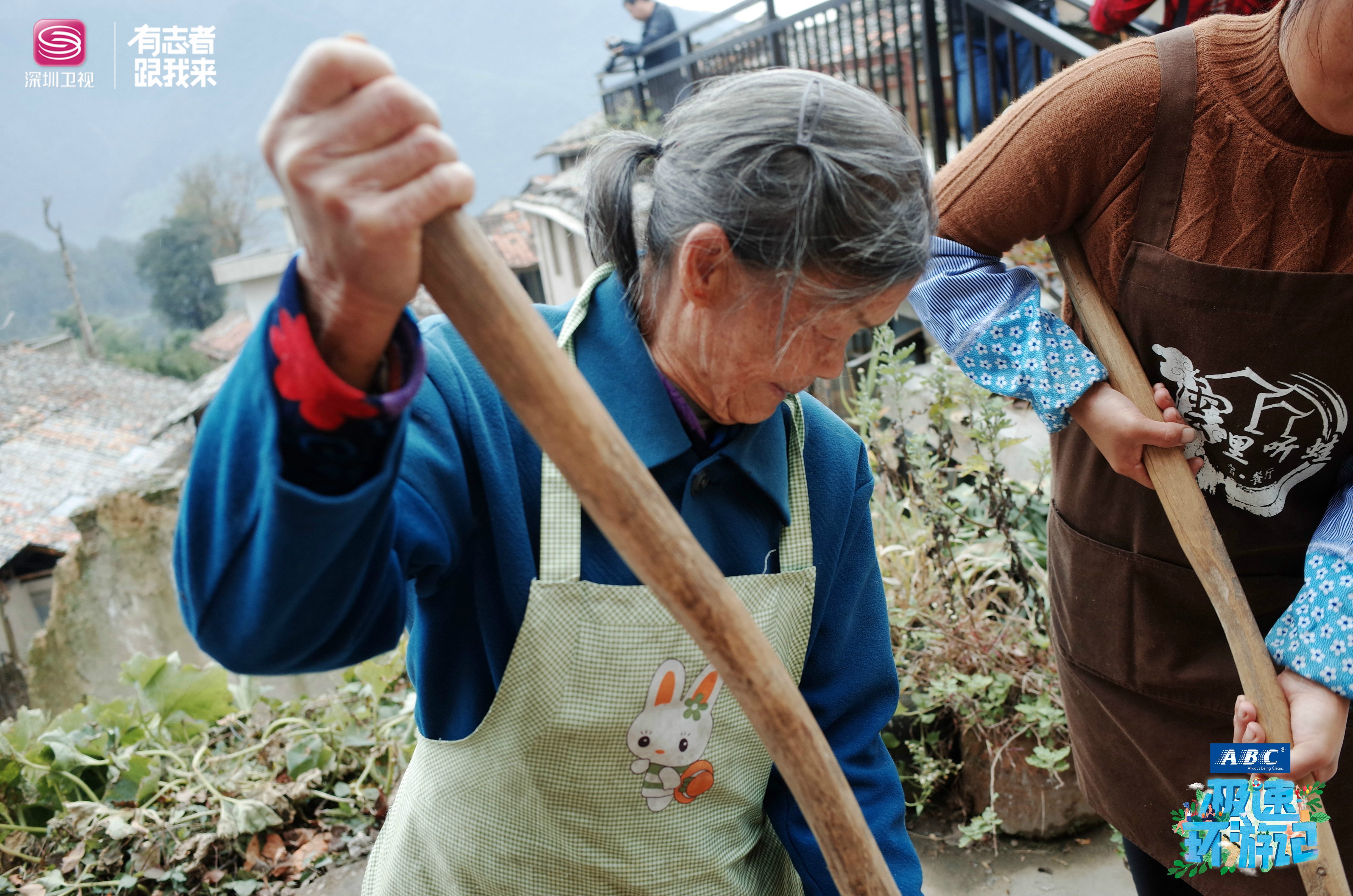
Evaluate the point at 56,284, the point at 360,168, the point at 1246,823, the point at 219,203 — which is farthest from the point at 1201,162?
the point at 219,203

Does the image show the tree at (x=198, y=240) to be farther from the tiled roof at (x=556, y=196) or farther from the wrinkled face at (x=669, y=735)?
the wrinkled face at (x=669, y=735)

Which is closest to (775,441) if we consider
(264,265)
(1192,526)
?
(1192,526)

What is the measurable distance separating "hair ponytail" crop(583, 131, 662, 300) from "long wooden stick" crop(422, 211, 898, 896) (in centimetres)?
45

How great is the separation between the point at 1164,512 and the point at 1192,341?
0.96 ft

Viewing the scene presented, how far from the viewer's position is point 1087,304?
1537 mm

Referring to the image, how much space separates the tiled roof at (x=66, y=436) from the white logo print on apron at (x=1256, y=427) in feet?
42.8

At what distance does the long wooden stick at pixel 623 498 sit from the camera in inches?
26.3

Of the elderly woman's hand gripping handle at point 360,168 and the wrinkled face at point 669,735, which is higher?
the elderly woman's hand gripping handle at point 360,168

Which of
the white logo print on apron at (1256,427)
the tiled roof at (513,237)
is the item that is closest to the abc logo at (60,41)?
the white logo print on apron at (1256,427)

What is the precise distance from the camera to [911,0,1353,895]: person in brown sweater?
1.34m

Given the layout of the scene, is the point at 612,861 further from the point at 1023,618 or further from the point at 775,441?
the point at 1023,618

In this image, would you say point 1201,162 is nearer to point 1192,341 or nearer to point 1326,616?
point 1192,341

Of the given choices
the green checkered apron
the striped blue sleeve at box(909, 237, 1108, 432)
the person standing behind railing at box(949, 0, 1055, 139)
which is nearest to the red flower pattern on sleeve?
the green checkered apron

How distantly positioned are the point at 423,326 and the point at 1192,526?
3.96ft
